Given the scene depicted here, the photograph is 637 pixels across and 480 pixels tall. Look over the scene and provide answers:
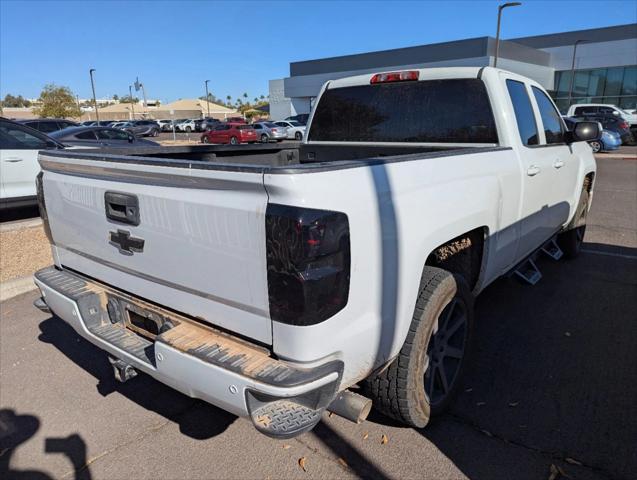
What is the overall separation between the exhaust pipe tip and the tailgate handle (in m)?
1.32

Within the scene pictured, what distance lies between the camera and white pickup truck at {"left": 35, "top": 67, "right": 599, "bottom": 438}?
191cm

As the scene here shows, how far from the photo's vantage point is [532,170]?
3.65m

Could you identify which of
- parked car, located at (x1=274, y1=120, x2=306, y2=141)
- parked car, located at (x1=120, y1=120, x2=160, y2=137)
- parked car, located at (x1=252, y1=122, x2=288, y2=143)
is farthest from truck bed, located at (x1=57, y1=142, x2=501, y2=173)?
parked car, located at (x1=120, y1=120, x2=160, y2=137)

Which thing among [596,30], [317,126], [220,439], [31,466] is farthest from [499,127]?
[596,30]

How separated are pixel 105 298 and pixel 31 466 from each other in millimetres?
987

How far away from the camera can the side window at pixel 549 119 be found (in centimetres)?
431

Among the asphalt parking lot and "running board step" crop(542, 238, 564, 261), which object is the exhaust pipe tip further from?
"running board step" crop(542, 238, 564, 261)

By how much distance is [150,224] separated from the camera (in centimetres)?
234

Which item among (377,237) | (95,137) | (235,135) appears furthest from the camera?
(235,135)

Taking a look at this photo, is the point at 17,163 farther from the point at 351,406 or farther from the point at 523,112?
the point at 351,406

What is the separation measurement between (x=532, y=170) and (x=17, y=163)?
25.3 feet

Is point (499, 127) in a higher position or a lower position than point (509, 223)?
higher

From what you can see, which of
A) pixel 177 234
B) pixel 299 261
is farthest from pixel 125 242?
pixel 299 261

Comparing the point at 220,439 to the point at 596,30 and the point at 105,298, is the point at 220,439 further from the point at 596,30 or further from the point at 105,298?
the point at 596,30
